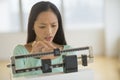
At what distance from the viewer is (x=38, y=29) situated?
0.93 metres

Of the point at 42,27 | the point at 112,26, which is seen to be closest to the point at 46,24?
the point at 42,27

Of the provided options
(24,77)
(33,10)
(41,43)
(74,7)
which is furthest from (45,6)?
(74,7)

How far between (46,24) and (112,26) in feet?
11.5

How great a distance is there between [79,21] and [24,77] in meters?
3.89

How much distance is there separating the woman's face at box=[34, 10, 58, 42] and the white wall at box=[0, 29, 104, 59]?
3573 millimetres

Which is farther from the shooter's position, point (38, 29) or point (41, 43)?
point (38, 29)

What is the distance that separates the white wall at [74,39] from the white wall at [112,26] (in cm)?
24

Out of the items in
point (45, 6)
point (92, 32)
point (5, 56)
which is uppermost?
point (45, 6)

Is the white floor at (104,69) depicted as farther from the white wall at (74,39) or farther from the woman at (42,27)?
the woman at (42,27)

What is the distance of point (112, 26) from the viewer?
423 centimetres

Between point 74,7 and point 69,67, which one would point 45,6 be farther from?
point 74,7

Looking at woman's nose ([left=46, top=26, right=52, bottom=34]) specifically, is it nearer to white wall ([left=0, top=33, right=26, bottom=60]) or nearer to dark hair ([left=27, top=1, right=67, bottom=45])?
dark hair ([left=27, top=1, right=67, bottom=45])

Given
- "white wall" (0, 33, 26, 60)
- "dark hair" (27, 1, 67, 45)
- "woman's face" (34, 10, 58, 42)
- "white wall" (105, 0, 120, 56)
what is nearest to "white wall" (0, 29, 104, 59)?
"white wall" (0, 33, 26, 60)

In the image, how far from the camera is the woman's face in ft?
2.91
